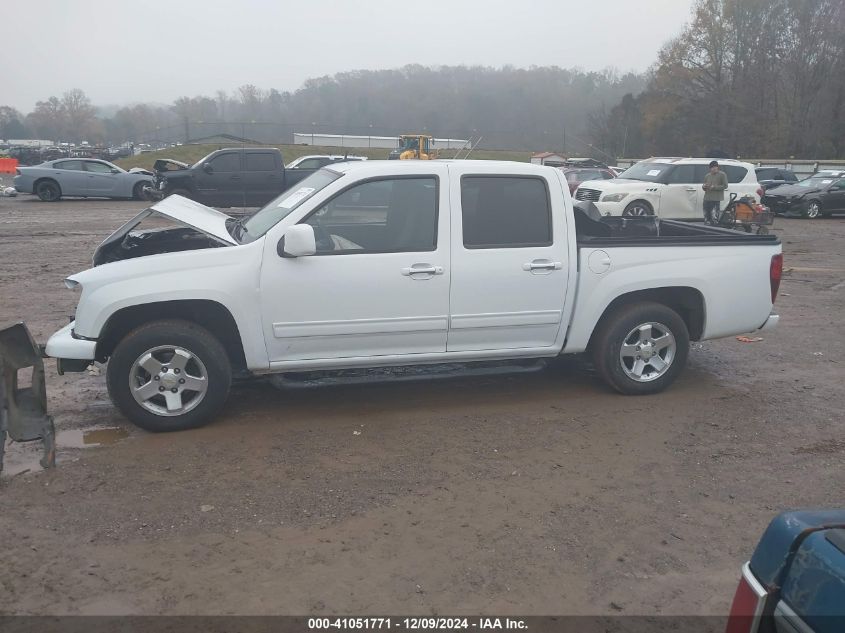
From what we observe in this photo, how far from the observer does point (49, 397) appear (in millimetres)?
5801

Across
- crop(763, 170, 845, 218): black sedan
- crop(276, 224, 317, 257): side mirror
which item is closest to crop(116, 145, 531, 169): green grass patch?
crop(763, 170, 845, 218): black sedan

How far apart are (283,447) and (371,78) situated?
9378 cm

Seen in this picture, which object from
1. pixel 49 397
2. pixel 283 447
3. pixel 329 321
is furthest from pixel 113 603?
pixel 49 397

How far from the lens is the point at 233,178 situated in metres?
20.0

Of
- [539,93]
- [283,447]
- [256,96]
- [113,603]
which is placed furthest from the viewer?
[256,96]

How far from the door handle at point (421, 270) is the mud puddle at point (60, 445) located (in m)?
2.23

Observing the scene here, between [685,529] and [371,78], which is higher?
[371,78]

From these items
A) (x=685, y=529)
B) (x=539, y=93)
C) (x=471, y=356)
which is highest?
(x=539, y=93)

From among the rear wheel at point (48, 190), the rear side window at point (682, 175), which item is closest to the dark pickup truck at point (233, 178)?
the rear wheel at point (48, 190)

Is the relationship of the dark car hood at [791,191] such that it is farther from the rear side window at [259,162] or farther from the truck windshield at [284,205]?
the truck windshield at [284,205]

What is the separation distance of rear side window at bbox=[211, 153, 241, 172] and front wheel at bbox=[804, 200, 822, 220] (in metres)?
17.2

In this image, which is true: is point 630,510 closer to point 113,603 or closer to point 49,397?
point 113,603

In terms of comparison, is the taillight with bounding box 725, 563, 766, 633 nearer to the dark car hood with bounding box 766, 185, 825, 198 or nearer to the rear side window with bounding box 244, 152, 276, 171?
the rear side window with bounding box 244, 152, 276, 171

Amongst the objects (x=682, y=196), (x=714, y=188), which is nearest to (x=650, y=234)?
(x=714, y=188)
